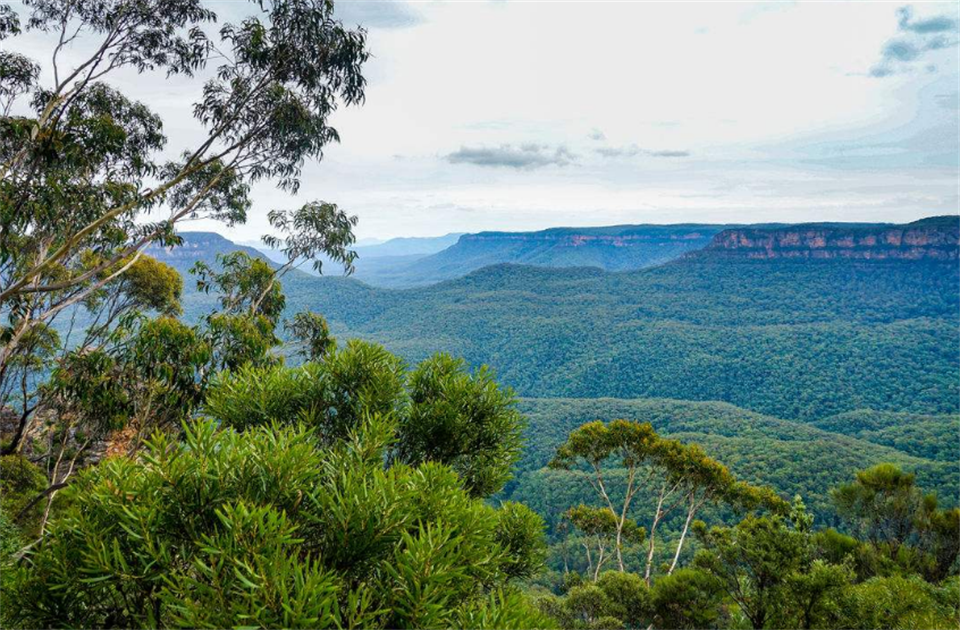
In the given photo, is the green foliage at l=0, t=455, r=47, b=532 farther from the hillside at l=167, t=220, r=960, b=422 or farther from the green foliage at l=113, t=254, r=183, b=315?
the hillside at l=167, t=220, r=960, b=422

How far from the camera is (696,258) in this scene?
122688mm

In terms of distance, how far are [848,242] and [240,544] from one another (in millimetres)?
137961

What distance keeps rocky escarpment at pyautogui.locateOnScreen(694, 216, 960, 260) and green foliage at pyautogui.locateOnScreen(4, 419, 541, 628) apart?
131047 millimetres

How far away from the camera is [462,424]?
392 cm

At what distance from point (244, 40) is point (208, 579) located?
866cm

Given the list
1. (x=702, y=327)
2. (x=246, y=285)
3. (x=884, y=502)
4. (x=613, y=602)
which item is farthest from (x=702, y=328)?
(x=246, y=285)

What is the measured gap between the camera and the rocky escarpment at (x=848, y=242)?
326 ft

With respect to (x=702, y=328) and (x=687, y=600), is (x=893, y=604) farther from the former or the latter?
(x=702, y=328)

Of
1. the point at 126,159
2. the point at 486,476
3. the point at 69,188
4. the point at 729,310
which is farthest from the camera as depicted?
the point at 729,310

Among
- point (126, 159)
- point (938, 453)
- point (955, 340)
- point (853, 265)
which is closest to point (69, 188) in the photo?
point (126, 159)

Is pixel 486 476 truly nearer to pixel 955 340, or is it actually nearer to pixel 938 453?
pixel 938 453

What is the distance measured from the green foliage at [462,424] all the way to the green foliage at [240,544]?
1480 mm

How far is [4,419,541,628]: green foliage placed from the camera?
1829mm

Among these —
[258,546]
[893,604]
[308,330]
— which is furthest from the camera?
[308,330]
